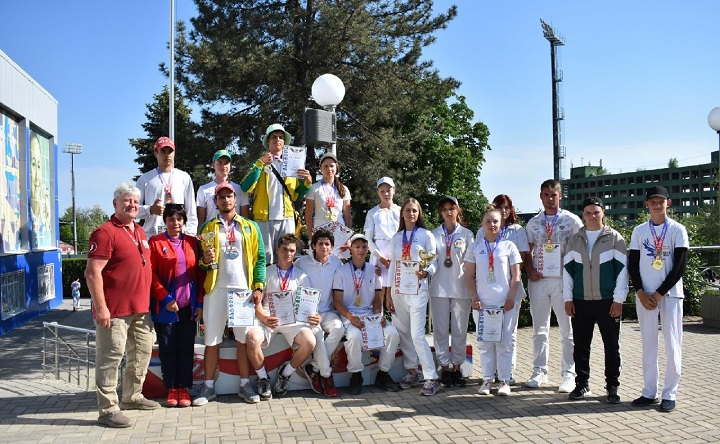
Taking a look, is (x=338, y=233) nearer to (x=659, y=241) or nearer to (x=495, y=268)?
(x=495, y=268)

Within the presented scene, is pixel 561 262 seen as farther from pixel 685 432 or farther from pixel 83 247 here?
pixel 83 247

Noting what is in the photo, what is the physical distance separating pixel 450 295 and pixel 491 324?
24.1 inches

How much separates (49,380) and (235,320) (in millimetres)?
3461

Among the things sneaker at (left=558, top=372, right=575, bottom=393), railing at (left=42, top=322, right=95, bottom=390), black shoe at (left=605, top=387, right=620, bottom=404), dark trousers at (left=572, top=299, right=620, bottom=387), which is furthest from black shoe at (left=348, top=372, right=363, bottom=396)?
railing at (left=42, top=322, right=95, bottom=390)

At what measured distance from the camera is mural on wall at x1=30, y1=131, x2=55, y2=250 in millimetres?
16156

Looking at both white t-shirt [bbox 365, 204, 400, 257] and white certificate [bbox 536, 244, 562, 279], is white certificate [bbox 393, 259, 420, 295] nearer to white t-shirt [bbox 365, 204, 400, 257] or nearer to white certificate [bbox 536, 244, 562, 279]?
white t-shirt [bbox 365, 204, 400, 257]

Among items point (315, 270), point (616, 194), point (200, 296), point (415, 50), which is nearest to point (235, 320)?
point (200, 296)

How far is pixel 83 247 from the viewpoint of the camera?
58.4m

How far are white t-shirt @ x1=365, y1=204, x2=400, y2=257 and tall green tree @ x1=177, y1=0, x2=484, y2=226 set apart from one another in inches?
346

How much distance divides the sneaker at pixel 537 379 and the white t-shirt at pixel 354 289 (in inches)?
76.0

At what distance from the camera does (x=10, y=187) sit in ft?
46.9

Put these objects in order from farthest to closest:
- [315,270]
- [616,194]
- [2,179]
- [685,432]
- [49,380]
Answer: [616,194] < [2,179] < [49,380] < [315,270] < [685,432]

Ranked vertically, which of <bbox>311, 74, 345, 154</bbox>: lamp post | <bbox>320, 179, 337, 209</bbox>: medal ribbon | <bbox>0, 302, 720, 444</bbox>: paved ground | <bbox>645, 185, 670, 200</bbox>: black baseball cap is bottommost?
<bbox>0, 302, 720, 444</bbox>: paved ground

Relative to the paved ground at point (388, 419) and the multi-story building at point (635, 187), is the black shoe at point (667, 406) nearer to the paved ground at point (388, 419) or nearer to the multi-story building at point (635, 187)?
the paved ground at point (388, 419)
